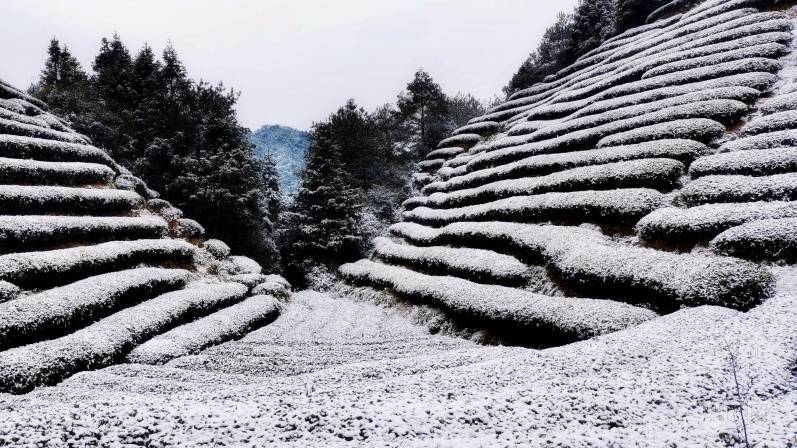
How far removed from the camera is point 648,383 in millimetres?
4922

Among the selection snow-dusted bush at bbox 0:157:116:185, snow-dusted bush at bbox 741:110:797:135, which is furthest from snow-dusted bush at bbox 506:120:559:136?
snow-dusted bush at bbox 0:157:116:185

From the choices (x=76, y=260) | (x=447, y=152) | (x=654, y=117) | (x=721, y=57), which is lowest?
(x=76, y=260)

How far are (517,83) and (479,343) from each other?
43251 millimetres

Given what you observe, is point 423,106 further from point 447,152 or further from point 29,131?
point 29,131

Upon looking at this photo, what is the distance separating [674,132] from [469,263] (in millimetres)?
9921

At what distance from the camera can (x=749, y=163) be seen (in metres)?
13.2

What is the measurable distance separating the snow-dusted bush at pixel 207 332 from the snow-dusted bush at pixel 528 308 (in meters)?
6.03

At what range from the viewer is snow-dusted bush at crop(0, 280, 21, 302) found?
11523 mm

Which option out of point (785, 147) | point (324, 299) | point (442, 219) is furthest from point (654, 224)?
point (324, 299)

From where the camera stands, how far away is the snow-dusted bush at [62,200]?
1633cm

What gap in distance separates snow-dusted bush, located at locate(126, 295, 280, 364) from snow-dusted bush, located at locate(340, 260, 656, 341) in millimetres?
6034

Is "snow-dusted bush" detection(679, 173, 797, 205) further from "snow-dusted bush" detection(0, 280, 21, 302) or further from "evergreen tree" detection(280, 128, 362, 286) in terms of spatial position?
"evergreen tree" detection(280, 128, 362, 286)

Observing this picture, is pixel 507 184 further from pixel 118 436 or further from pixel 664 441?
pixel 118 436

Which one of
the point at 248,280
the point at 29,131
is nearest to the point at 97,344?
the point at 248,280
